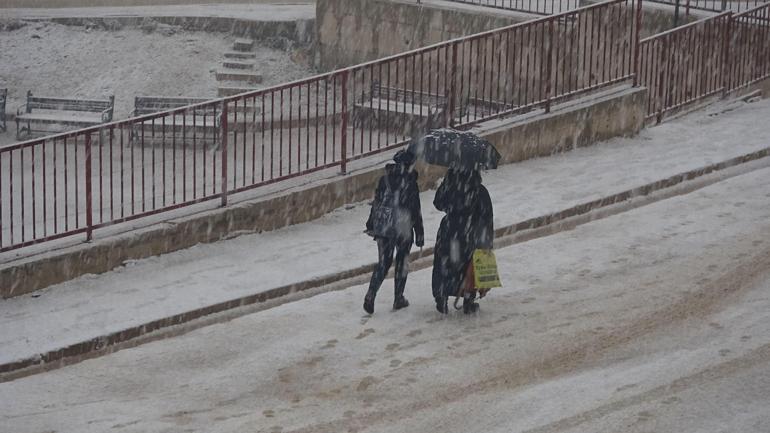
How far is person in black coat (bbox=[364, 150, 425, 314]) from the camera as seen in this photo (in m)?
11.0

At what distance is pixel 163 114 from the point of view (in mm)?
13086

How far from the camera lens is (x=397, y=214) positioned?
36.1ft

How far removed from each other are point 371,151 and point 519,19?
21.2ft

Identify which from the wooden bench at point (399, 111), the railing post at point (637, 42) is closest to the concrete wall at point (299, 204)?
the railing post at point (637, 42)

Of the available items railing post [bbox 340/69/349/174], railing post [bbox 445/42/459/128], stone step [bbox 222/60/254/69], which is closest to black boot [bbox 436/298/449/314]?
railing post [bbox 340/69/349/174]

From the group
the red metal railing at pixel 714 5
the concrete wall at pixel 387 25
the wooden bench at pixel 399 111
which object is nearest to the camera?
the wooden bench at pixel 399 111

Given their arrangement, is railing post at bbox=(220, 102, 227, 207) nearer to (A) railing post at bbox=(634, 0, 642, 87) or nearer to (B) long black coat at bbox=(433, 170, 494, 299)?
(B) long black coat at bbox=(433, 170, 494, 299)

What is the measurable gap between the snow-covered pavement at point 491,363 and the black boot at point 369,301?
0.09 m

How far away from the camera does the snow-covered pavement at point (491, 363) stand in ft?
29.6

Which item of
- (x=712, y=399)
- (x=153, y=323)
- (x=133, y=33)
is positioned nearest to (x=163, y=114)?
(x=153, y=323)

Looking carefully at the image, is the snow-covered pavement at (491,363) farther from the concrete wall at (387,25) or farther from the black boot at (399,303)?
the concrete wall at (387,25)

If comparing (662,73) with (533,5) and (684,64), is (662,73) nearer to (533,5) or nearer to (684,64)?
(684,64)

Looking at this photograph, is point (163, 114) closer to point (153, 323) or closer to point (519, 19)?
point (153, 323)

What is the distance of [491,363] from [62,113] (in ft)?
48.0
